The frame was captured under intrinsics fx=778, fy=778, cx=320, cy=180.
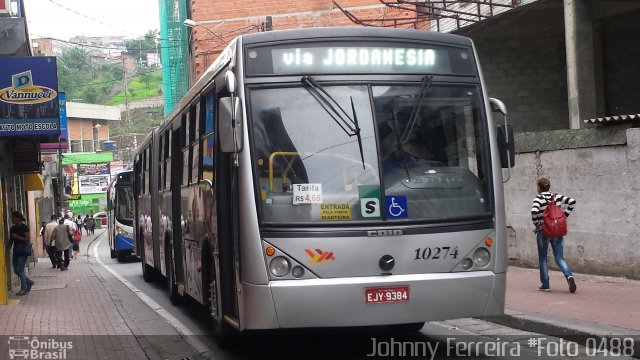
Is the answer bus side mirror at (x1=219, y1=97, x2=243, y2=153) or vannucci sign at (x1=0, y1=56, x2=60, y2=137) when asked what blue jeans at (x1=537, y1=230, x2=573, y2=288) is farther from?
vannucci sign at (x1=0, y1=56, x2=60, y2=137)

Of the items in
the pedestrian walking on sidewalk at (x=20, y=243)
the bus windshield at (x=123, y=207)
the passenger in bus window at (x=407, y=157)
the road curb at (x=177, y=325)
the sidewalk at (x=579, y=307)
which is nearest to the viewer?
the passenger in bus window at (x=407, y=157)

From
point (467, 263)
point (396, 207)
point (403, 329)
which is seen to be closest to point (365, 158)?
point (396, 207)

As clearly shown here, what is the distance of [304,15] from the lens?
125 ft

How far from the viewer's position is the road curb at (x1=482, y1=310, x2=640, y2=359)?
774 cm

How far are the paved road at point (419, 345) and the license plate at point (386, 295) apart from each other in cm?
91

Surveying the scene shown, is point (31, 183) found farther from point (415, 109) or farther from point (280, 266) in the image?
point (415, 109)

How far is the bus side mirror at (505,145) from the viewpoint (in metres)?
7.45

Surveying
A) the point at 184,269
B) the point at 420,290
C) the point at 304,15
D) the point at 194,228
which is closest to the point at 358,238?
the point at 420,290

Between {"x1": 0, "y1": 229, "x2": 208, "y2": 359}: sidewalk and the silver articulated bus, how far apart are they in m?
2.06

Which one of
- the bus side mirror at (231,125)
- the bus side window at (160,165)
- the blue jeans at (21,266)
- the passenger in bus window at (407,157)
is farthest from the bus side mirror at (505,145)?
the blue jeans at (21,266)

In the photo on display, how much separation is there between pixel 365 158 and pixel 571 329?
3324mm

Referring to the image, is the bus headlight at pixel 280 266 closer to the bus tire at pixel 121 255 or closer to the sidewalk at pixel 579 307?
the sidewalk at pixel 579 307

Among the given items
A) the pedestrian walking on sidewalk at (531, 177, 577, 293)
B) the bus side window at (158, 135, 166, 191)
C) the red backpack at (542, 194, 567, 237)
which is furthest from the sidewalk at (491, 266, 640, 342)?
the bus side window at (158, 135, 166, 191)

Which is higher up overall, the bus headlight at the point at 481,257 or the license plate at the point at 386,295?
the bus headlight at the point at 481,257
